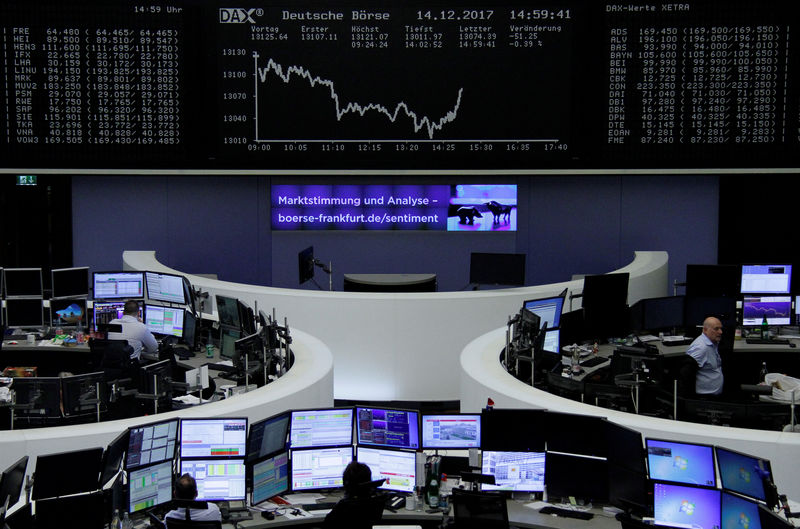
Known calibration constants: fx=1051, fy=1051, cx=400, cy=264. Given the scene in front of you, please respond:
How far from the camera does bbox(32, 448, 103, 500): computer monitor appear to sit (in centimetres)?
501

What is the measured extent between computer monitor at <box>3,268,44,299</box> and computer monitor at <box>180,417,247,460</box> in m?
4.68

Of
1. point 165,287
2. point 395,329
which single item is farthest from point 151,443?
point 165,287

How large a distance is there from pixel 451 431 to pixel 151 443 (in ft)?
5.45

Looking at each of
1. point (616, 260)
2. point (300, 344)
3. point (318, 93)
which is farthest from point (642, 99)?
point (300, 344)

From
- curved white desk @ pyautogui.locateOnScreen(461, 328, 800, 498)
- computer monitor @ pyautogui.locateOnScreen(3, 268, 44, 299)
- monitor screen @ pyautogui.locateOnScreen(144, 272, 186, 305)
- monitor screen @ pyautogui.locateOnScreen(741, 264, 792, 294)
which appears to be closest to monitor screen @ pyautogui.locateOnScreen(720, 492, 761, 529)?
curved white desk @ pyautogui.locateOnScreen(461, 328, 800, 498)

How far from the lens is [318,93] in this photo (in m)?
10.3

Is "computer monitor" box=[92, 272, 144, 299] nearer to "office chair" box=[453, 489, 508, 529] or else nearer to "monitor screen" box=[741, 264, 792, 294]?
"office chair" box=[453, 489, 508, 529]

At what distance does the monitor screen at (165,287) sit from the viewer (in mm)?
9398

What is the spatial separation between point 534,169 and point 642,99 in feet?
4.05

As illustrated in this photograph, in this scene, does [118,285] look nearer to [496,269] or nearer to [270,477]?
[496,269]

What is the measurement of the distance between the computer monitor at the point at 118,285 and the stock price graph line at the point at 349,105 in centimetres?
201

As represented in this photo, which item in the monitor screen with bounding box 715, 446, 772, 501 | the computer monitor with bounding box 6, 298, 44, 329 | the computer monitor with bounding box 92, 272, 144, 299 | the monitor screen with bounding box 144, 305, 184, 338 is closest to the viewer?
the monitor screen with bounding box 715, 446, 772, 501

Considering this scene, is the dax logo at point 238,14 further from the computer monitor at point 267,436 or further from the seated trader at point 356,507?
the seated trader at point 356,507

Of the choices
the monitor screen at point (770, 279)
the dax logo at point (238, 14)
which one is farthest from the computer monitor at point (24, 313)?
the monitor screen at point (770, 279)
